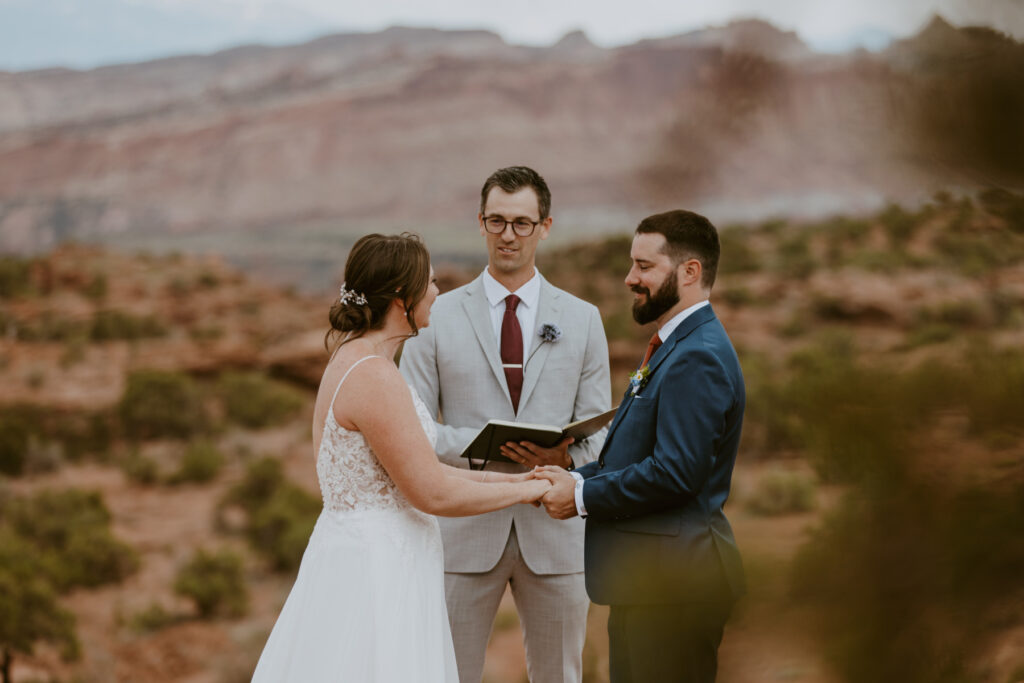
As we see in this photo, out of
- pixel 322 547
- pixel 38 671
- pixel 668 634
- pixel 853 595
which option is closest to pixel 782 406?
pixel 853 595

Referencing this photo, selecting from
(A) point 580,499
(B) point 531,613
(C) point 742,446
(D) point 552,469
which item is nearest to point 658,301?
Answer: (A) point 580,499

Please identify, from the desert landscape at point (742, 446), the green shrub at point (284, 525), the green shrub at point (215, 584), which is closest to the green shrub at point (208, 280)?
the desert landscape at point (742, 446)

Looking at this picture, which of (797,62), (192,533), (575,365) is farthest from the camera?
(192,533)

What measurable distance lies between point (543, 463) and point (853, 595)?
8.90 ft

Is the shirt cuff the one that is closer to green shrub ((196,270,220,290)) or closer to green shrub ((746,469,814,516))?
green shrub ((746,469,814,516))

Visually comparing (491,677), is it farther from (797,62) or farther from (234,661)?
(797,62)

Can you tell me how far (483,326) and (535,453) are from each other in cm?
59

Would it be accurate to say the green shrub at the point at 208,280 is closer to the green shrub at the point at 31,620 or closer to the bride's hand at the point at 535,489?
the green shrub at the point at 31,620

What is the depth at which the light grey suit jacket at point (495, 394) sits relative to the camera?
3430 mm

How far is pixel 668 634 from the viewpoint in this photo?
2.46 ft

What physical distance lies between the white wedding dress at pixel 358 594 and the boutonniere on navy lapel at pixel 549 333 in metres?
0.92

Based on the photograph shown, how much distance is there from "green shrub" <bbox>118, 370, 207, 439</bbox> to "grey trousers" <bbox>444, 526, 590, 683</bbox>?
69.7 feet

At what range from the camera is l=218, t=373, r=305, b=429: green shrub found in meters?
23.8

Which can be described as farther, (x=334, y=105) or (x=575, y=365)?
(x=334, y=105)
